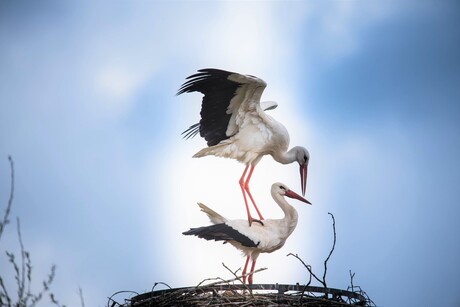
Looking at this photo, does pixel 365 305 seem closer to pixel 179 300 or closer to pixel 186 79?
pixel 179 300

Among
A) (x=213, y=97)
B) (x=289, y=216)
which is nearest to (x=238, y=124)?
(x=213, y=97)

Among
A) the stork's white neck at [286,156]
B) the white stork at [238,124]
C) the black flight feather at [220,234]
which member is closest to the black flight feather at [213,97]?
the white stork at [238,124]

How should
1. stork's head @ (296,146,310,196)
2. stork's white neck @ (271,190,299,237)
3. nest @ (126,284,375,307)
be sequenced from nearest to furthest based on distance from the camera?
nest @ (126,284,375,307) → stork's white neck @ (271,190,299,237) → stork's head @ (296,146,310,196)

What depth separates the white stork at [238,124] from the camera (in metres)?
6.36

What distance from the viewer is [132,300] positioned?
524 centimetres

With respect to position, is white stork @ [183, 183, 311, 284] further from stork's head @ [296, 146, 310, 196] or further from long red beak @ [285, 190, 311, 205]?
stork's head @ [296, 146, 310, 196]

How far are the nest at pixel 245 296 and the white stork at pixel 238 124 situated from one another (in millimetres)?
1239

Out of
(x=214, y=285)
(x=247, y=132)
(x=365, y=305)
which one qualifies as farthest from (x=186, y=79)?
(x=365, y=305)

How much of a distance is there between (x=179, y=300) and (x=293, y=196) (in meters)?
1.70

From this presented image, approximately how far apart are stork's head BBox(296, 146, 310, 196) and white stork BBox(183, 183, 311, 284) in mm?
539

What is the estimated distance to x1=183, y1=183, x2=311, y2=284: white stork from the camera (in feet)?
18.9

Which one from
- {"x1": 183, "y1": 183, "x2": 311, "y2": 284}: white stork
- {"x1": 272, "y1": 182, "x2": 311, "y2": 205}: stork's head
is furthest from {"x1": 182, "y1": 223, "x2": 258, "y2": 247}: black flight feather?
{"x1": 272, "y1": 182, "x2": 311, "y2": 205}: stork's head

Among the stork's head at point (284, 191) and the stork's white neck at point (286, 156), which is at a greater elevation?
the stork's white neck at point (286, 156)

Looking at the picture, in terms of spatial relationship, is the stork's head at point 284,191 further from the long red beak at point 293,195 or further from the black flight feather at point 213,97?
the black flight feather at point 213,97
